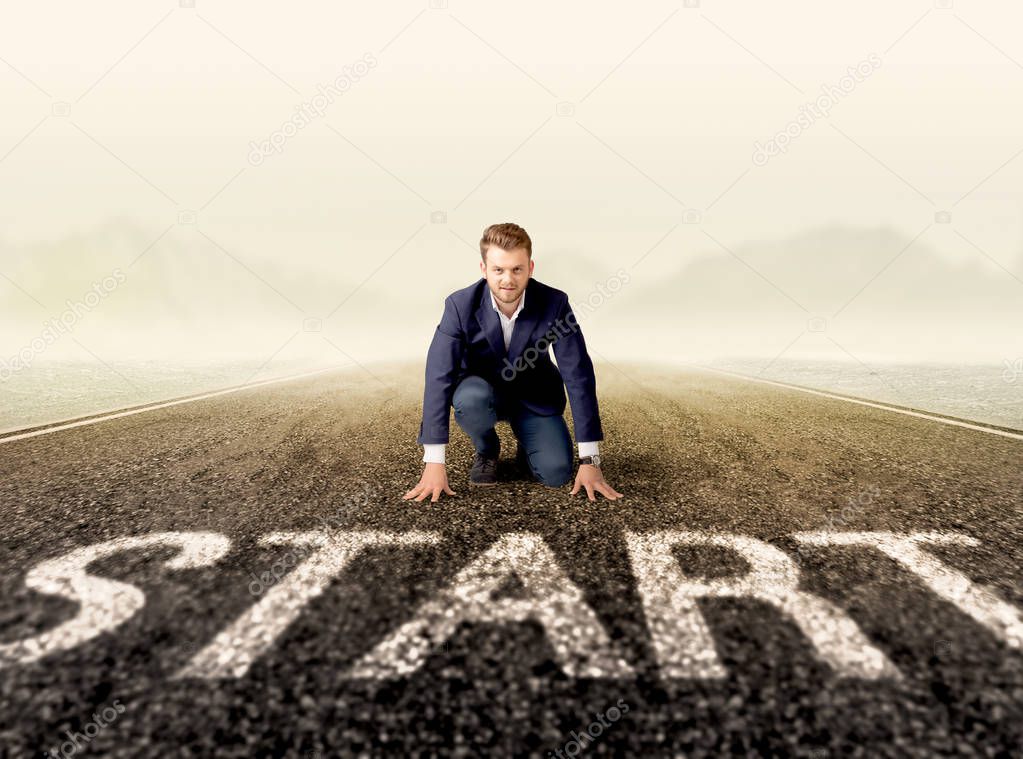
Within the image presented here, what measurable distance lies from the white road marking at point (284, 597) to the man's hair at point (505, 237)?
1647 millimetres

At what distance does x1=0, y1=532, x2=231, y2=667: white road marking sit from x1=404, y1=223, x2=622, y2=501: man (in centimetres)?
109

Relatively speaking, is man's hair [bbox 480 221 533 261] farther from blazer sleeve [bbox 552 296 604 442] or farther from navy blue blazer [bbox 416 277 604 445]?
blazer sleeve [bbox 552 296 604 442]

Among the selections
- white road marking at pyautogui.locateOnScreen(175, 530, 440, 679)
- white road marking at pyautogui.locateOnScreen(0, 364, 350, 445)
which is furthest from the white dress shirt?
white road marking at pyautogui.locateOnScreen(0, 364, 350, 445)

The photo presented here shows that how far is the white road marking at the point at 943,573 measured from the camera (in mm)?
2023

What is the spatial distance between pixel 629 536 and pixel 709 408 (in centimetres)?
442

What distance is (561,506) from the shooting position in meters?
3.24

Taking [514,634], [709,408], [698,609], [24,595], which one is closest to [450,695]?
[514,634]

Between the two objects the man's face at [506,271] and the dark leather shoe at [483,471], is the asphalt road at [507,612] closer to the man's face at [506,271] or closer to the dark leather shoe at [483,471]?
the dark leather shoe at [483,471]

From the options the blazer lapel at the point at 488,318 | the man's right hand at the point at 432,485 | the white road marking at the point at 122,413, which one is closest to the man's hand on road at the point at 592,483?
the man's right hand at the point at 432,485

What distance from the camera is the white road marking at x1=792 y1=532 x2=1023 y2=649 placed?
2023mm

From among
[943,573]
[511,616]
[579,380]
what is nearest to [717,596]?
[511,616]

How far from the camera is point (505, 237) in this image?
3.53 metres

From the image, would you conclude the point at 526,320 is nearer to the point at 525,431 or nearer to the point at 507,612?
the point at 525,431

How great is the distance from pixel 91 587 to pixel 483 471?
2076 millimetres
